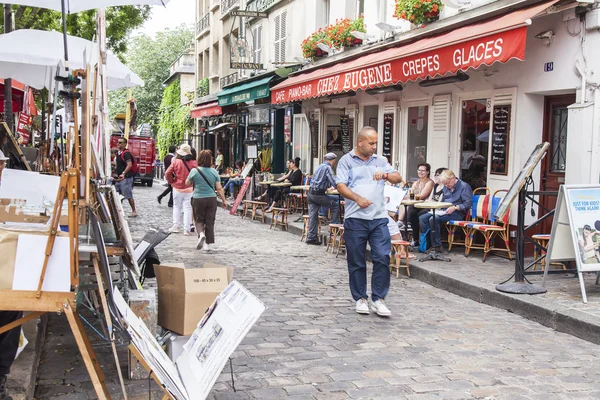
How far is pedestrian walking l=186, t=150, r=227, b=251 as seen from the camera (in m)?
11.3

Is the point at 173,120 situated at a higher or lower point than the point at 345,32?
lower

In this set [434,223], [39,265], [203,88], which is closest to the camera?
[39,265]

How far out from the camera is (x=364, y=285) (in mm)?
7117

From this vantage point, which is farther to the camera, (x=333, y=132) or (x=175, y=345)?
(x=333, y=132)

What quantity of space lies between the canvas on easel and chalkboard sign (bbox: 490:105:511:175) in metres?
3.06

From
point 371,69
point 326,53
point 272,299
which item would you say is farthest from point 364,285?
point 326,53

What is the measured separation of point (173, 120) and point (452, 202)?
34434mm

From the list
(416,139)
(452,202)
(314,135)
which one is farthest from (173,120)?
(452,202)

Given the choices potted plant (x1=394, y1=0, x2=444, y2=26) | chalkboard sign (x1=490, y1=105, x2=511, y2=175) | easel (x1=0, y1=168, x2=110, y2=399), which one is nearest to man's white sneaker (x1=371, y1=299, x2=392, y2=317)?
easel (x1=0, y1=168, x2=110, y2=399)

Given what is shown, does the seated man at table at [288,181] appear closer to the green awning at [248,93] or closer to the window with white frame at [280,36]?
the green awning at [248,93]

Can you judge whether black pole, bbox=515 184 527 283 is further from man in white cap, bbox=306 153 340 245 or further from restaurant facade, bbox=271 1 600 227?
man in white cap, bbox=306 153 340 245

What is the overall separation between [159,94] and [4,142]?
5123 centimetres

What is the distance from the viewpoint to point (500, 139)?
10.8 metres

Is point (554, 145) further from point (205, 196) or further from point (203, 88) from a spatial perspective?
point (203, 88)
